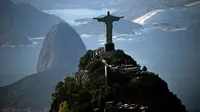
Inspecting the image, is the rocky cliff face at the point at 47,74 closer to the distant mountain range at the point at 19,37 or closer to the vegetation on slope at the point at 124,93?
the distant mountain range at the point at 19,37

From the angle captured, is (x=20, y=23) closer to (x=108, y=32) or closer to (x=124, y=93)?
(x=108, y=32)

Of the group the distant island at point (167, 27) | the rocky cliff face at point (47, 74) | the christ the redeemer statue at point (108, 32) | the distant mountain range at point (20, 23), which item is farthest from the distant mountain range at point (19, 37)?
the christ the redeemer statue at point (108, 32)

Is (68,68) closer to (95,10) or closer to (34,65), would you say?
(34,65)

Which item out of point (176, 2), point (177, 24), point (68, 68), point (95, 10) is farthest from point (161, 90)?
point (95, 10)

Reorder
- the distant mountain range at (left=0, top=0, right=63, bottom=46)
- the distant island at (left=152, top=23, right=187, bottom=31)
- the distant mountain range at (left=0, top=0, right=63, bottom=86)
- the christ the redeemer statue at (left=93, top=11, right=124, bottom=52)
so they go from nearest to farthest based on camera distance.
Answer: the christ the redeemer statue at (left=93, top=11, right=124, bottom=52) < the distant mountain range at (left=0, top=0, right=63, bottom=86) < the distant island at (left=152, top=23, right=187, bottom=31) < the distant mountain range at (left=0, top=0, right=63, bottom=46)

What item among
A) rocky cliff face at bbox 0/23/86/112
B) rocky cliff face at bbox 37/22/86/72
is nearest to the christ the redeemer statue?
rocky cliff face at bbox 0/23/86/112

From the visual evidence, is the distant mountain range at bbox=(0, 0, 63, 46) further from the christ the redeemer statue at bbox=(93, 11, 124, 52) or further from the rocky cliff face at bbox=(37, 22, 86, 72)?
the christ the redeemer statue at bbox=(93, 11, 124, 52)

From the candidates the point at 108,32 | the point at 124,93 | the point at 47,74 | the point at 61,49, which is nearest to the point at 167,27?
the point at 61,49

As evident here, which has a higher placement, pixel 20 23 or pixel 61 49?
pixel 20 23
